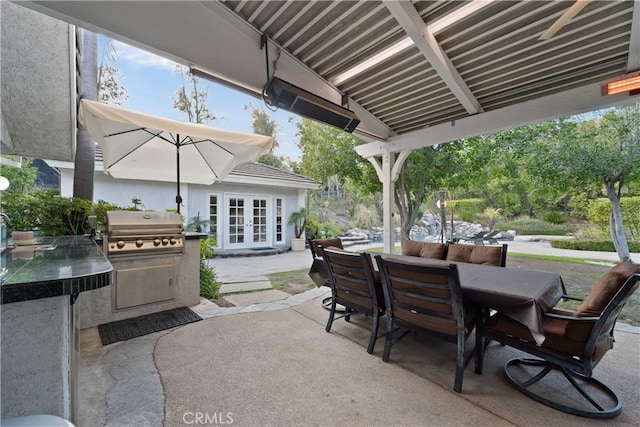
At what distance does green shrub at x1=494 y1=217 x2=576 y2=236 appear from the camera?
45.8 feet

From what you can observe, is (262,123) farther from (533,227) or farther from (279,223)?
(533,227)

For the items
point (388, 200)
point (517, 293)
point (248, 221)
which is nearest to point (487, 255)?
point (517, 293)

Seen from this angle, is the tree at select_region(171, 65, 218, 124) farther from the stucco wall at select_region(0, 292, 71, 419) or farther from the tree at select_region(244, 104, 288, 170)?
the stucco wall at select_region(0, 292, 71, 419)

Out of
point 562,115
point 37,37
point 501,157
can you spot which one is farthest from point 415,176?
point 37,37

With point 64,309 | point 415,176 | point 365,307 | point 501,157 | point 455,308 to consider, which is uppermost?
point 501,157

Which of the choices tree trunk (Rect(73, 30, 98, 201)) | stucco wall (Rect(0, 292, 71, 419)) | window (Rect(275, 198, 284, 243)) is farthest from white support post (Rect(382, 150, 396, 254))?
window (Rect(275, 198, 284, 243))

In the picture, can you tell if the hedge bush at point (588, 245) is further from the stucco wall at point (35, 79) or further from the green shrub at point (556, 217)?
the stucco wall at point (35, 79)

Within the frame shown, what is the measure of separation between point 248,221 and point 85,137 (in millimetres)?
5501

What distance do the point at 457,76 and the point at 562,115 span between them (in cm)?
144

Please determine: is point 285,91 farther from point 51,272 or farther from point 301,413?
point 301,413

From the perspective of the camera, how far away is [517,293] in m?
2.05

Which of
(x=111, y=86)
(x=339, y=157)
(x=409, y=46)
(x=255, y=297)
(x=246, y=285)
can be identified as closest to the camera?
(x=409, y=46)

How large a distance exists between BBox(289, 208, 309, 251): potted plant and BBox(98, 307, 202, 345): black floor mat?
638cm

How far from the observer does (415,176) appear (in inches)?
257
